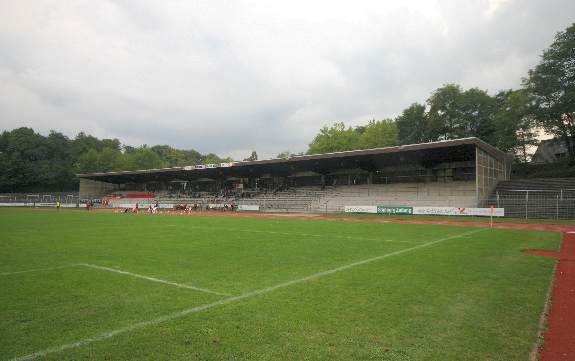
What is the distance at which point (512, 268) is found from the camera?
9703 mm

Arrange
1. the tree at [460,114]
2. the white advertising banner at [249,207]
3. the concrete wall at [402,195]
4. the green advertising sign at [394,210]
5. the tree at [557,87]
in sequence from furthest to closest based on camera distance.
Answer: the tree at [460,114] < the white advertising banner at [249,207] < the tree at [557,87] < the concrete wall at [402,195] < the green advertising sign at [394,210]

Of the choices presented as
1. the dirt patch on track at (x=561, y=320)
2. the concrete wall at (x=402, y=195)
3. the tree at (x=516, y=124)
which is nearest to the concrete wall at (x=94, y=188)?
the concrete wall at (x=402, y=195)

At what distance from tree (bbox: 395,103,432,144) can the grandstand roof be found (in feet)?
69.9

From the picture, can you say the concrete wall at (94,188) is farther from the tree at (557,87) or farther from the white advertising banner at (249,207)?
the tree at (557,87)

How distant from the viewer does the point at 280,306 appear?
6102 mm

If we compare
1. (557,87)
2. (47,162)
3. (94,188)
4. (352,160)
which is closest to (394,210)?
(352,160)

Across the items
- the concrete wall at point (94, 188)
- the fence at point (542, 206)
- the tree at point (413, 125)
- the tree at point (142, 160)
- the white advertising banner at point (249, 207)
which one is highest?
the tree at point (413, 125)

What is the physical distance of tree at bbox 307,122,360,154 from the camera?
65.9m

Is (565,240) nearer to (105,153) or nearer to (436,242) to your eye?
(436,242)

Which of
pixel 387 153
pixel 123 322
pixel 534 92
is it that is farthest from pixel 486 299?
pixel 534 92

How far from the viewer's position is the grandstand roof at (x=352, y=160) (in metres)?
34.9

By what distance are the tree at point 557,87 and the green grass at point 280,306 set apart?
137 feet

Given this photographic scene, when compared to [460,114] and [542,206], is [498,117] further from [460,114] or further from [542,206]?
[542,206]

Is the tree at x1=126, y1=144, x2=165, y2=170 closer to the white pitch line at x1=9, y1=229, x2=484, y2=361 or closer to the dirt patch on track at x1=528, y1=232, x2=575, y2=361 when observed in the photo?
the white pitch line at x1=9, y1=229, x2=484, y2=361
